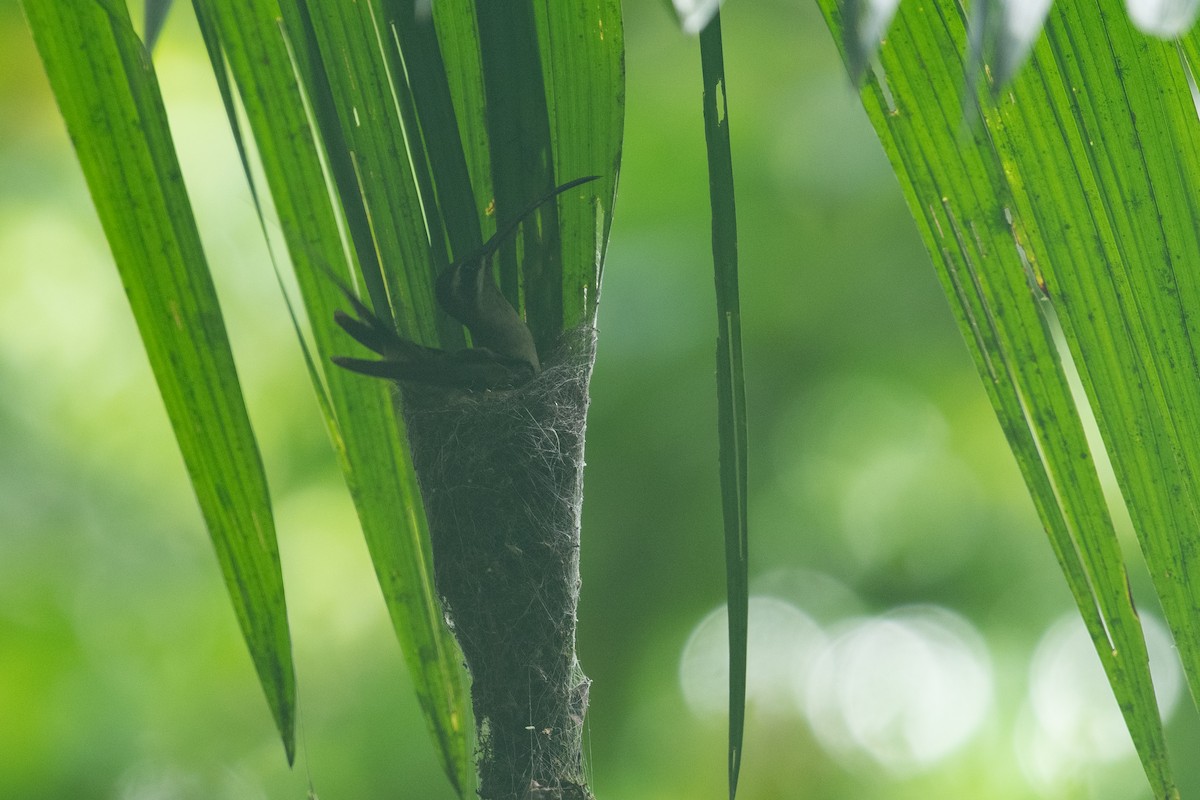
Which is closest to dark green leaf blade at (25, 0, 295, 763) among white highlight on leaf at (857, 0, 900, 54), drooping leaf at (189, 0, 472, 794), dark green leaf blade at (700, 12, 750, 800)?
drooping leaf at (189, 0, 472, 794)

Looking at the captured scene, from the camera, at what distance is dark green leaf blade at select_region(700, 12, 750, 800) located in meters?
0.40

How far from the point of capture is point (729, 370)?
42 cm

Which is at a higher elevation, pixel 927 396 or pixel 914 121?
pixel 914 121

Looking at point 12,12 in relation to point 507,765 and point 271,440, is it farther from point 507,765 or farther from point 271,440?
point 507,765

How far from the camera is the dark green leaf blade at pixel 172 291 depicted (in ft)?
1.40

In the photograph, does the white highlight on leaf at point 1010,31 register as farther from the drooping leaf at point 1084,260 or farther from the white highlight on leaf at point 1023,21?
the drooping leaf at point 1084,260

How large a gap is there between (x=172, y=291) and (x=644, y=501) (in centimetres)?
380

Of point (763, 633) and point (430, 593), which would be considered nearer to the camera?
point (430, 593)

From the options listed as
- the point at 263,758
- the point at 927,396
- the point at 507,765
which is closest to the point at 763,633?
the point at 927,396

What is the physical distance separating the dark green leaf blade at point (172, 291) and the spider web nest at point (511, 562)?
10 cm

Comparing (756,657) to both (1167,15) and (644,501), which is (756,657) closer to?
(644,501)

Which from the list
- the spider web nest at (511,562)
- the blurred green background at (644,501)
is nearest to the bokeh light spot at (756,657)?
the blurred green background at (644,501)

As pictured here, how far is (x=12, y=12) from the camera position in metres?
3.92

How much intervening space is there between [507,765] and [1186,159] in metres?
0.43
